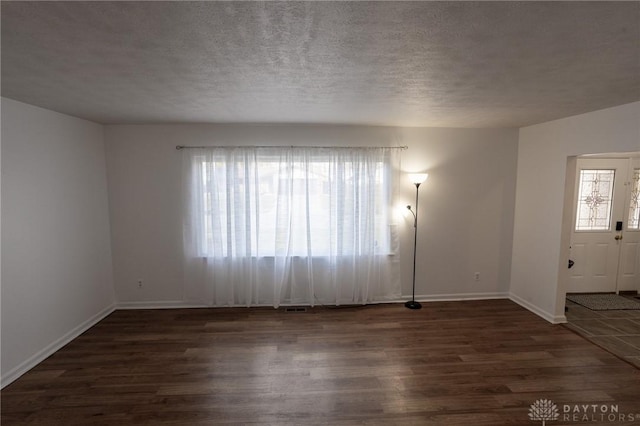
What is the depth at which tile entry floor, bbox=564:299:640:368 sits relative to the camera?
3121mm

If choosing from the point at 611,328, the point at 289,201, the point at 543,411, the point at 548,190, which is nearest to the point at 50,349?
the point at 289,201

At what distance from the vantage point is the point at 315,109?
10.2ft

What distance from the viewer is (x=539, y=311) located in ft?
12.9

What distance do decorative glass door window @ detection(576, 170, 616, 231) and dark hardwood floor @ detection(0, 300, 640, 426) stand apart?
83.5 inches

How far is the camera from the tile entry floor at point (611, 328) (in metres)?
3.12

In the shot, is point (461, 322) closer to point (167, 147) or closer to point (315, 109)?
point (315, 109)

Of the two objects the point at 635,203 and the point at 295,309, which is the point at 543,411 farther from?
the point at 635,203

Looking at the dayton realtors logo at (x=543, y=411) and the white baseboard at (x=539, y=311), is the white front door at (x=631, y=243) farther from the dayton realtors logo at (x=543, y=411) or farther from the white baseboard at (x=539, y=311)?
the dayton realtors logo at (x=543, y=411)

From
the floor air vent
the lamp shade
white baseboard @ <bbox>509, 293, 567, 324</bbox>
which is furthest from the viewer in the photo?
the floor air vent

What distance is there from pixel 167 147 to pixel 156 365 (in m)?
2.65

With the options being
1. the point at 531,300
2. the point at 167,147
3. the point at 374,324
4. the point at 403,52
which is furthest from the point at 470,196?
the point at 167,147

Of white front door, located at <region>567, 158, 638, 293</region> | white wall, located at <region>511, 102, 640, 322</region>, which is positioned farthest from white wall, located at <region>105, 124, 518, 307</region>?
white front door, located at <region>567, 158, 638, 293</region>

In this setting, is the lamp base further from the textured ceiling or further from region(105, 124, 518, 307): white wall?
the textured ceiling

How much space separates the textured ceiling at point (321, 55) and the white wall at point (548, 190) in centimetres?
30
